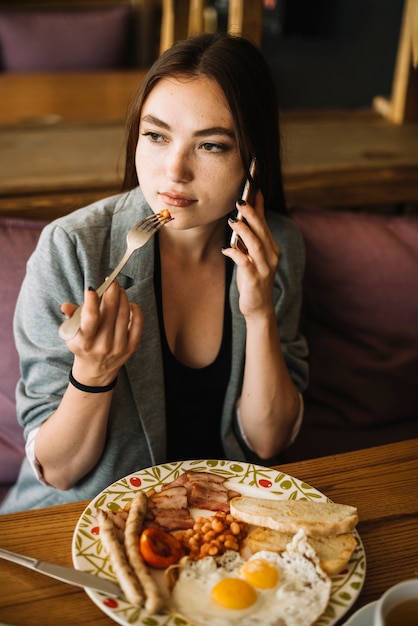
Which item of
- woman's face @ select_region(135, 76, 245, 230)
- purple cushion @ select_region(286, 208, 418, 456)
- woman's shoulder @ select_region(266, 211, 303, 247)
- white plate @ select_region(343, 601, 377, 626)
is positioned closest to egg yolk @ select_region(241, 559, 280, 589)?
white plate @ select_region(343, 601, 377, 626)

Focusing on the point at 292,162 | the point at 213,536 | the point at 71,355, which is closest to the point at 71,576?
the point at 213,536

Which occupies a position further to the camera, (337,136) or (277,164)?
(337,136)

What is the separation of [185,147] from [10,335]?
2.09ft

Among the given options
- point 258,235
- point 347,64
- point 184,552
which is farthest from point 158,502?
point 347,64

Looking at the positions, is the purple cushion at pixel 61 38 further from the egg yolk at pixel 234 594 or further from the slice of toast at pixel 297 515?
the egg yolk at pixel 234 594

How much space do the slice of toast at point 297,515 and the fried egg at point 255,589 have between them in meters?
0.04

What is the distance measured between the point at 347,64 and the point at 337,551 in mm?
4794

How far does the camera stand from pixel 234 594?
0.90 meters

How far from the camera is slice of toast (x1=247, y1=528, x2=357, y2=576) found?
97 centimetres

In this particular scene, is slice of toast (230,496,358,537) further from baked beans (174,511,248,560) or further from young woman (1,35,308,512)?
young woman (1,35,308,512)

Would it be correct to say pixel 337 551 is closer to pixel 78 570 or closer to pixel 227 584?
pixel 227 584

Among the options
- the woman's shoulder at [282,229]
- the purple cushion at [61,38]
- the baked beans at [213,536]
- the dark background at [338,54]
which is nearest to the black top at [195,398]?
the woman's shoulder at [282,229]

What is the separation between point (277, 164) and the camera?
1478 millimetres

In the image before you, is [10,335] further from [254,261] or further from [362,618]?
[362,618]
